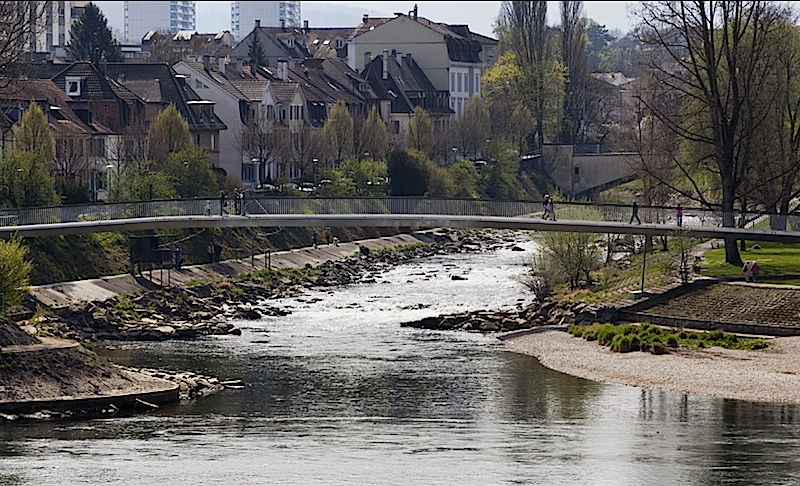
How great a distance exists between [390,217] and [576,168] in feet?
226

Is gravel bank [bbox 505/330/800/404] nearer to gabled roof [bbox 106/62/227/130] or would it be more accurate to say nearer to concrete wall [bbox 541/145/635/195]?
gabled roof [bbox 106/62/227/130]

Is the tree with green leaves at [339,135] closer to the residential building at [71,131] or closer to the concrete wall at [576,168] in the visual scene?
the residential building at [71,131]

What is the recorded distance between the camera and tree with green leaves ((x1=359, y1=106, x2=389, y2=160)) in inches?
4488

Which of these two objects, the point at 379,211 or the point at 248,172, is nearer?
the point at 379,211

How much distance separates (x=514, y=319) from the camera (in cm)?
6619

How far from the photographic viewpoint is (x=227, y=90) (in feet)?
353

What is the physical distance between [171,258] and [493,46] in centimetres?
9068

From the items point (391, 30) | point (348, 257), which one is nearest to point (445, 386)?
point (348, 257)

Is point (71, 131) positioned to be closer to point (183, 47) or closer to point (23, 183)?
point (23, 183)

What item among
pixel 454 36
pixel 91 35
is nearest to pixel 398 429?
pixel 91 35

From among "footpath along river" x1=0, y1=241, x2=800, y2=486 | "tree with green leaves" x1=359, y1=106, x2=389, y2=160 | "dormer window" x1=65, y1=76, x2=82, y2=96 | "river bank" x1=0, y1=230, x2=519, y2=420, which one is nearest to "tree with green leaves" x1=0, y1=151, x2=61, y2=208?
"river bank" x1=0, y1=230, x2=519, y2=420

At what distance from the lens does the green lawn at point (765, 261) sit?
65.4 m

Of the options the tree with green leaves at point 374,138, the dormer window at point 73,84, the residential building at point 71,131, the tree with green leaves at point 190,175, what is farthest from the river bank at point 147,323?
the dormer window at point 73,84

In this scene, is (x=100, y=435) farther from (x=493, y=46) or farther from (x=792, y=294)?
(x=493, y=46)
